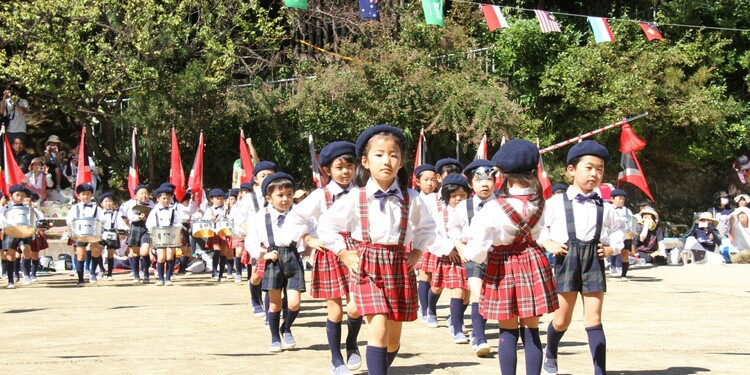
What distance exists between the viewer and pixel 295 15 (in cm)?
2656

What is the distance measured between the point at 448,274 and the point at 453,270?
0.13 metres

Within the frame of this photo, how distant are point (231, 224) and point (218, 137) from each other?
888cm

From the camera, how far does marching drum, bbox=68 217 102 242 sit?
16531mm

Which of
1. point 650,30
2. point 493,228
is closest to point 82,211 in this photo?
point 650,30

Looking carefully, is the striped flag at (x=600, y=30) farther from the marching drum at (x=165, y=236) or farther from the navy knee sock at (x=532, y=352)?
the navy knee sock at (x=532, y=352)

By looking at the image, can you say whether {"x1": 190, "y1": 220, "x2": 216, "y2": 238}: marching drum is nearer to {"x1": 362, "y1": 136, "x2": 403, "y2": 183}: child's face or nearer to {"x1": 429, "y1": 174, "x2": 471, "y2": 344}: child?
{"x1": 429, "y1": 174, "x2": 471, "y2": 344}: child

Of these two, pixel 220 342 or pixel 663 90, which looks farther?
pixel 663 90

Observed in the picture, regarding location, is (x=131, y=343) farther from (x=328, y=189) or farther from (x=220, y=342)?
(x=328, y=189)

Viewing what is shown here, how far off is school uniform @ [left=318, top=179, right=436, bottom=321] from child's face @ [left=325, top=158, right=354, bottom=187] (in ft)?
5.18

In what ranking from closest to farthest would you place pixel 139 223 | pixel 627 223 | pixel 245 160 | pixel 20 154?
pixel 139 223 < pixel 627 223 < pixel 245 160 < pixel 20 154

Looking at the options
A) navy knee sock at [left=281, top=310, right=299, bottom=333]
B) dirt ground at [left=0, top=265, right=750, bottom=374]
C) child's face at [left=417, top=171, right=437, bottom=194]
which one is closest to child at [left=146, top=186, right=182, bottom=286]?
dirt ground at [left=0, top=265, right=750, bottom=374]

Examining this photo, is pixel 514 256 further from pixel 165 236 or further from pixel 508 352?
pixel 165 236

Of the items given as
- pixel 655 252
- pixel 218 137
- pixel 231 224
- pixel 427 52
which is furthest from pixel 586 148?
pixel 218 137

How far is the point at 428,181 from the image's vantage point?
10.6 m
